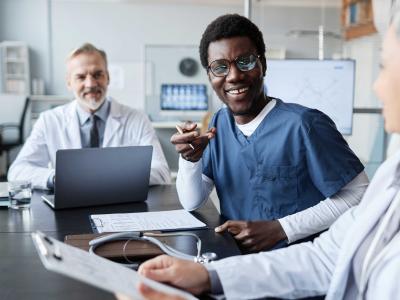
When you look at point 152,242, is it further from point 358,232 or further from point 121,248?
point 358,232

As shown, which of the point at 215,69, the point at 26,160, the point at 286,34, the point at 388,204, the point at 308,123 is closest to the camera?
the point at 388,204

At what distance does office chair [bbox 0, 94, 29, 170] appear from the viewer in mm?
5711

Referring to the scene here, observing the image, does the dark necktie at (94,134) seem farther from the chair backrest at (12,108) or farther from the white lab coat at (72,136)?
the chair backrest at (12,108)

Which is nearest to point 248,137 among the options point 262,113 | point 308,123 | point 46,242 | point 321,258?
point 262,113

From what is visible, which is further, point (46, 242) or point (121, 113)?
point (121, 113)

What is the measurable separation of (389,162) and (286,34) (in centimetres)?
794

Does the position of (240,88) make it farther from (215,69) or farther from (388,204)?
(388,204)

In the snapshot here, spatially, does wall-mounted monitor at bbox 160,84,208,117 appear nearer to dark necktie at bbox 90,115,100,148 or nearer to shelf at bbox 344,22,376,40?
shelf at bbox 344,22,376,40

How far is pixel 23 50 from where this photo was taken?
25.8 feet

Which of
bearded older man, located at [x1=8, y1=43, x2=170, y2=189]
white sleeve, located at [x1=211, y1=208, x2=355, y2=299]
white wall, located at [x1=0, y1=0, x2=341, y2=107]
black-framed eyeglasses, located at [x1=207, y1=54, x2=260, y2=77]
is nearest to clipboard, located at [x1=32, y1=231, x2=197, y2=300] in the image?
white sleeve, located at [x1=211, y1=208, x2=355, y2=299]

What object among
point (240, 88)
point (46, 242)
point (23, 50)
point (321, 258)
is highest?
point (23, 50)

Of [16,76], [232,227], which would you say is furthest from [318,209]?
[16,76]

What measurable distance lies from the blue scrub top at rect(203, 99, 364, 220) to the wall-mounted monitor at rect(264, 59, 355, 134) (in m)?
1.39

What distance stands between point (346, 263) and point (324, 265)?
0.35 feet
